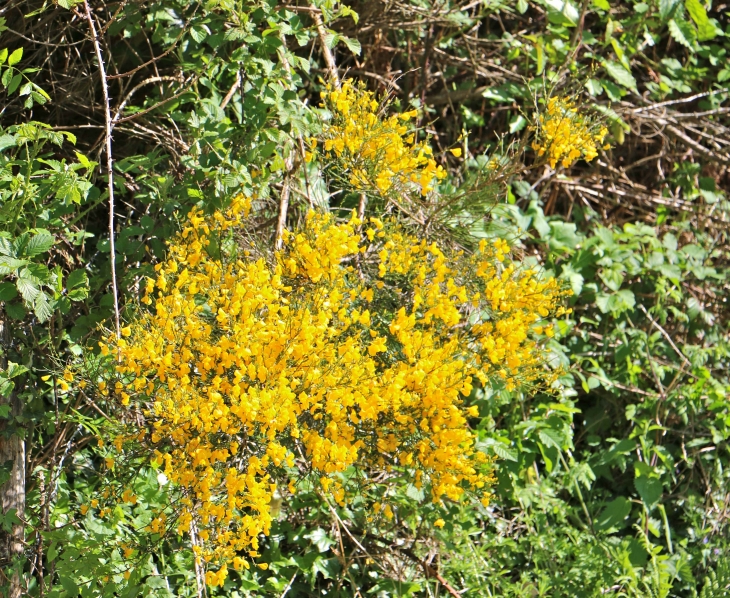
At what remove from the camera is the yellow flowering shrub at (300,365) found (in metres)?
1.89

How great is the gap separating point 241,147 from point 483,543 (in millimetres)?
1436

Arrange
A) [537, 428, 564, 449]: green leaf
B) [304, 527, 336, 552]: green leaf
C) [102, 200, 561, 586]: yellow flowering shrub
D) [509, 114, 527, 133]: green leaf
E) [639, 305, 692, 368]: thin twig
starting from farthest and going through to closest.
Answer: [639, 305, 692, 368]: thin twig, [509, 114, 527, 133]: green leaf, [537, 428, 564, 449]: green leaf, [304, 527, 336, 552]: green leaf, [102, 200, 561, 586]: yellow flowering shrub

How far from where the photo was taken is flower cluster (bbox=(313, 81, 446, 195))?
236cm

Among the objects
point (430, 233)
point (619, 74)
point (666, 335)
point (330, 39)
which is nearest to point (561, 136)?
point (430, 233)

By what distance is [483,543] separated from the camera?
2.77 meters

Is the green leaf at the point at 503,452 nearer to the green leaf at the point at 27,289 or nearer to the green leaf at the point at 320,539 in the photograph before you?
the green leaf at the point at 320,539

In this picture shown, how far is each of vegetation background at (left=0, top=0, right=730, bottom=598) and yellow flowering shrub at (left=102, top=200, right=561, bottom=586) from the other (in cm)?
21

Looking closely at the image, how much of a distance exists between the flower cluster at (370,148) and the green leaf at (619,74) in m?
1.26

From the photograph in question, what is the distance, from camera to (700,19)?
3.46 m

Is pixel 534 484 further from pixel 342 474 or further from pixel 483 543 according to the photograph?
pixel 342 474

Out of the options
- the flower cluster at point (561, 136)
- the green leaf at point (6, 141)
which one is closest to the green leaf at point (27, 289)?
the green leaf at point (6, 141)

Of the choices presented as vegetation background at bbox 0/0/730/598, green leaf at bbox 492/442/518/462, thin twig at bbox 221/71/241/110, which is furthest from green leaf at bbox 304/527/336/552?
thin twig at bbox 221/71/241/110

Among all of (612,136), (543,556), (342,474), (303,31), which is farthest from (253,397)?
(612,136)

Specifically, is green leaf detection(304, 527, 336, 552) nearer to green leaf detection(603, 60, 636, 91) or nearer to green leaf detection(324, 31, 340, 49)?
green leaf detection(324, 31, 340, 49)
